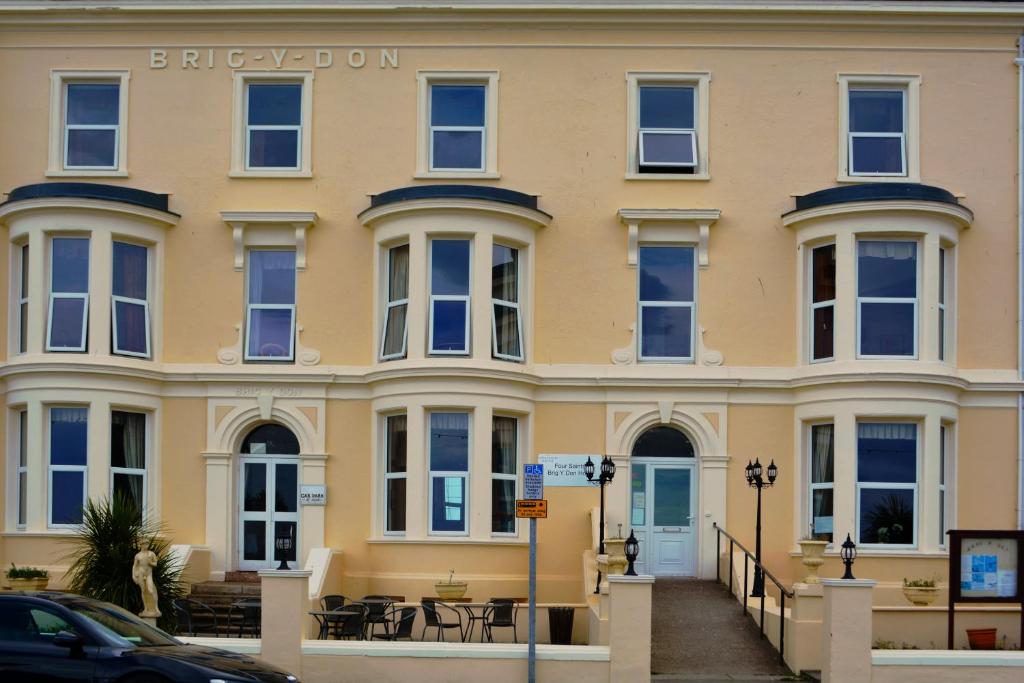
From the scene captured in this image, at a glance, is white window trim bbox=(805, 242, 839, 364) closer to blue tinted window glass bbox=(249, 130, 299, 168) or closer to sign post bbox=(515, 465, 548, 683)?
sign post bbox=(515, 465, 548, 683)

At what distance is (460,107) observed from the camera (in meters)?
23.6

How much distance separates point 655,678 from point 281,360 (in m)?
9.14

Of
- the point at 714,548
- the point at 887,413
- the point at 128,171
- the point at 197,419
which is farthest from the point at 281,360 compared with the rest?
the point at 887,413

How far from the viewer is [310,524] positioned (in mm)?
22750

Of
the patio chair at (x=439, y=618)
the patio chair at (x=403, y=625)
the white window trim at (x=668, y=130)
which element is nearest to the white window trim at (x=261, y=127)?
the white window trim at (x=668, y=130)

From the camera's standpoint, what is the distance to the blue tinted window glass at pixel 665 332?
76.2ft

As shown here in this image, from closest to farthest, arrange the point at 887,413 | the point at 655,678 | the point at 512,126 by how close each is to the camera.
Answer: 1. the point at 655,678
2. the point at 887,413
3. the point at 512,126

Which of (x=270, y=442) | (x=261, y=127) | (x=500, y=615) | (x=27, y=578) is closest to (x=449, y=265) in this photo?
(x=261, y=127)

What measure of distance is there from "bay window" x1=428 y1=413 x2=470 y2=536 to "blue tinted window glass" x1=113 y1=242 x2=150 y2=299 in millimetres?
5549

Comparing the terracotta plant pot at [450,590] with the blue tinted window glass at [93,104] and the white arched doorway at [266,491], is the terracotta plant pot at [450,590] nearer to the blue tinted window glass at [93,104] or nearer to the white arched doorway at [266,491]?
the white arched doorway at [266,491]

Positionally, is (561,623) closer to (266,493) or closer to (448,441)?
(448,441)

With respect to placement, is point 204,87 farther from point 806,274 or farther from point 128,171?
point 806,274

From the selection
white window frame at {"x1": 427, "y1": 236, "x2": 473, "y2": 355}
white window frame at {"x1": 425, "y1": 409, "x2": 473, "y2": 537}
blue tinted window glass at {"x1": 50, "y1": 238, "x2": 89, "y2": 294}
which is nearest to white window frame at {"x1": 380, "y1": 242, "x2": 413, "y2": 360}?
white window frame at {"x1": 427, "y1": 236, "x2": 473, "y2": 355}

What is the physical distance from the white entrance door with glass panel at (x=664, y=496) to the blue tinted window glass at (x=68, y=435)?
9.25 meters
